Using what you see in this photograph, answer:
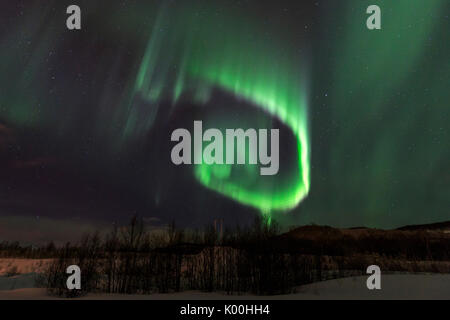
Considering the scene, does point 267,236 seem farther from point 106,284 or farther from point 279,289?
point 106,284

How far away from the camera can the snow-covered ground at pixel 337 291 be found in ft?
33.9

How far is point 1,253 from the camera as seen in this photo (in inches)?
828

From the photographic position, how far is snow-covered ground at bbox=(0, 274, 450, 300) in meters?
10.3

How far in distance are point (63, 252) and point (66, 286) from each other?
1.05 metres

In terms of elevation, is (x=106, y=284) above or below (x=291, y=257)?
below

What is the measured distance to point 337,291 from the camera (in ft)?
38.2
